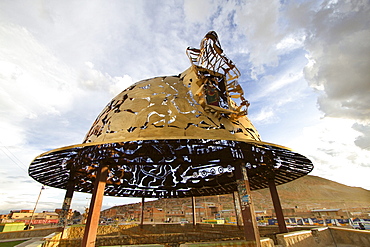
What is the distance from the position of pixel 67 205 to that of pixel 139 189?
8.88 m

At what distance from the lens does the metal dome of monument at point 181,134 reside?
1069 centimetres

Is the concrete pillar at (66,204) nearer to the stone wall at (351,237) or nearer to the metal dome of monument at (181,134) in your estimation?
the metal dome of monument at (181,134)

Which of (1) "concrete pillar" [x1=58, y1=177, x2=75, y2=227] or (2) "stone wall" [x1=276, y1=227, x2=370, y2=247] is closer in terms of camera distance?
(2) "stone wall" [x1=276, y1=227, x2=370, y2=247]

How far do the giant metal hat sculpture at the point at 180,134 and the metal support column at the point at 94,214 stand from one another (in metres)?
1.11

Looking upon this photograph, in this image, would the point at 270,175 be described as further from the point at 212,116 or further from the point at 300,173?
the point at 212,116

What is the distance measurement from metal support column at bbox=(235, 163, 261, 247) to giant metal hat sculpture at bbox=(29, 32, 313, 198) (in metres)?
1.09

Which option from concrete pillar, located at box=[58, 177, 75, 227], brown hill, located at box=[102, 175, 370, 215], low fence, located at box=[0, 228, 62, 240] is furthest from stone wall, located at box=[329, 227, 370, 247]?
brown hill, located at box=[102, 175, 370, 215]

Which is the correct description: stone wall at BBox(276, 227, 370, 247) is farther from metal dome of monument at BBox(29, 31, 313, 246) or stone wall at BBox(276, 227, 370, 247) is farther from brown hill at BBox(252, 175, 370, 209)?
brown hill at BBox(252, 175, 370, 209)

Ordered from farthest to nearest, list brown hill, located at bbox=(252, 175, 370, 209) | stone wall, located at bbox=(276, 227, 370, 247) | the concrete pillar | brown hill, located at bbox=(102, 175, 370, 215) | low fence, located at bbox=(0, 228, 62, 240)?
brown hill, located at bbox=(252, 175, 370, 209) → brown hill, located at bbox=(102, 175, 370, 215) → low fence, located at bbox=(0, 228, 62, 240) → the concrete pillar → stone wall, located at bbox=(276, 227, 370, 247)

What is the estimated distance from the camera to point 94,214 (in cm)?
1013

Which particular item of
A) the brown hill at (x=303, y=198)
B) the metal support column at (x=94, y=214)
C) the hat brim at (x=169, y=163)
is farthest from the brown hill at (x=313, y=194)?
the metal support column at (x=94, y=214)

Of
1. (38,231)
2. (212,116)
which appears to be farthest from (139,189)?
(212,116)

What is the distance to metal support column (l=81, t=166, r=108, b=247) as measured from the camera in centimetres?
965

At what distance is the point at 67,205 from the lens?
1680 cm
